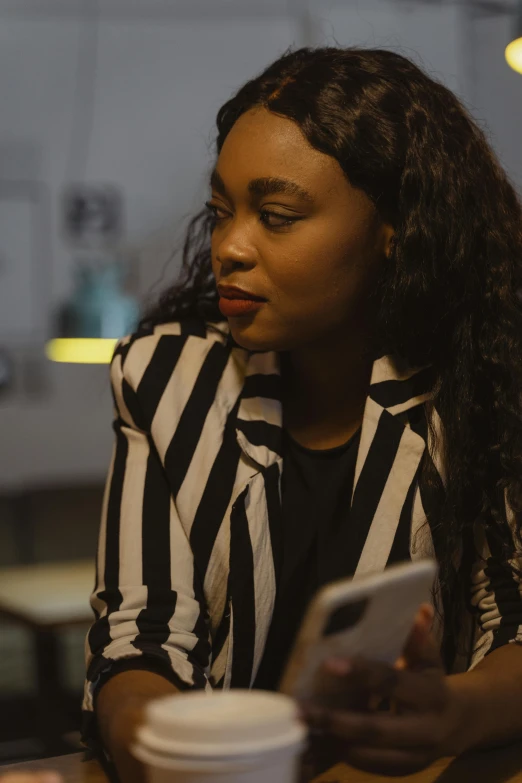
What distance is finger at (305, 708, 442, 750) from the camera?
636mm

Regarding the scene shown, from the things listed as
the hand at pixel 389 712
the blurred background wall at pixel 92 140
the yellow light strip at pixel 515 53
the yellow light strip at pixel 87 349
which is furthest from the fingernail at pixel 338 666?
the blurred background wall at pixel 92 140

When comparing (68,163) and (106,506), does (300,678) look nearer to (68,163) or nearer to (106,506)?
(106,506)

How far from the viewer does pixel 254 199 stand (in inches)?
48.6

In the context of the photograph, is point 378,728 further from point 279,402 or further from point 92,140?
point 92,140

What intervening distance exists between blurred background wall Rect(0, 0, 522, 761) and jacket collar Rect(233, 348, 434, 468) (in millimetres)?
3137

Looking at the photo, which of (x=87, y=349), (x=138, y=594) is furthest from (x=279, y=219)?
(x=87, y=349)

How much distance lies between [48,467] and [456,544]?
138 inches

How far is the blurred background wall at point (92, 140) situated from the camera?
449 centimetres

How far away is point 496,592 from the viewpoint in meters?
1.24

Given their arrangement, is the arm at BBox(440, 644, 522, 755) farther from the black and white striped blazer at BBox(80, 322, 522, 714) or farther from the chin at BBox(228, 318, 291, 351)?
the chin at BBox(228, 318, 291, 351)

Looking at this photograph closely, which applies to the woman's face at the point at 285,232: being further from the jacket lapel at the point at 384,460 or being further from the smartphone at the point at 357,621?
the smartphone at the point at 357,621

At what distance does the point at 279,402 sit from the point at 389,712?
2.29 feet

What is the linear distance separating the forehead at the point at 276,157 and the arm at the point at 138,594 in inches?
12.2

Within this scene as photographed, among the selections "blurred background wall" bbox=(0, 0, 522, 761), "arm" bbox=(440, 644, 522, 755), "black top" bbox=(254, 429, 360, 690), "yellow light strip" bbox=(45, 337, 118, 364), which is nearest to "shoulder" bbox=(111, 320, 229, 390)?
"black top" bbox=(254, 429, 360, 690)
